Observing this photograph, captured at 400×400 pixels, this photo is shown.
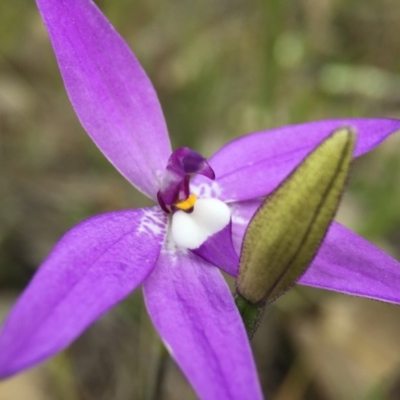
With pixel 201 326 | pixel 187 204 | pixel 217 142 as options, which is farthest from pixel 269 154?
pixel 217 142

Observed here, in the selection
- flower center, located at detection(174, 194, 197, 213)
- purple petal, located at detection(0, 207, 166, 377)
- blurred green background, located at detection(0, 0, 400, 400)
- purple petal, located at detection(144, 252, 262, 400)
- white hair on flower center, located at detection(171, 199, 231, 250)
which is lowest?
blurred green background, located at detection(0, 0, 400, 400)

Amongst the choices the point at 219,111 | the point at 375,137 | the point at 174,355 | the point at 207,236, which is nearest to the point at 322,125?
the point at 375,137

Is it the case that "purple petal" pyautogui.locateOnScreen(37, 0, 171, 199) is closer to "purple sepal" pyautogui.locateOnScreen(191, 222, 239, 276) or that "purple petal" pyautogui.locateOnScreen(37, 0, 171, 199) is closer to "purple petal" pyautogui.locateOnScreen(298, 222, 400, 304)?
"purple sepal" pyautogui.locateOnScreen(191, 222, 239, 276)

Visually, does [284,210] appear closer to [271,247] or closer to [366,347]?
[271,247]

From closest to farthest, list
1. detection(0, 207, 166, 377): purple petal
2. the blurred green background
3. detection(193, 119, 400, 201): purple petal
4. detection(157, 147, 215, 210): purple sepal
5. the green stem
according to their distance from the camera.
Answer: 1. detection(0, 207, 166, 377): purple petal
2. the green stem
3. detection(157, 147, 215, 210): purple sepal
4. detection(193, 119, 400, 201): purple petal
5. the blurred green background

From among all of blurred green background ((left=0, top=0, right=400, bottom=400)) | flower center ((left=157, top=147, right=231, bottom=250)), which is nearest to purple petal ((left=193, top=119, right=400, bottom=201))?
flower center ((left=157, top=147, right=231, bottom=250))

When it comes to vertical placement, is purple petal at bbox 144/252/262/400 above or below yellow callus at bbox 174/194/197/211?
below

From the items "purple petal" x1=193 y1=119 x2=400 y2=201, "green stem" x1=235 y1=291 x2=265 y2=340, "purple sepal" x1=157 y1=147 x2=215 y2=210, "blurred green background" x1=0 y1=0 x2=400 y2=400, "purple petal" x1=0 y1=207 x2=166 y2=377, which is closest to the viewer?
"purple petal" x1=0 y1=207 x2=166 y2=377
